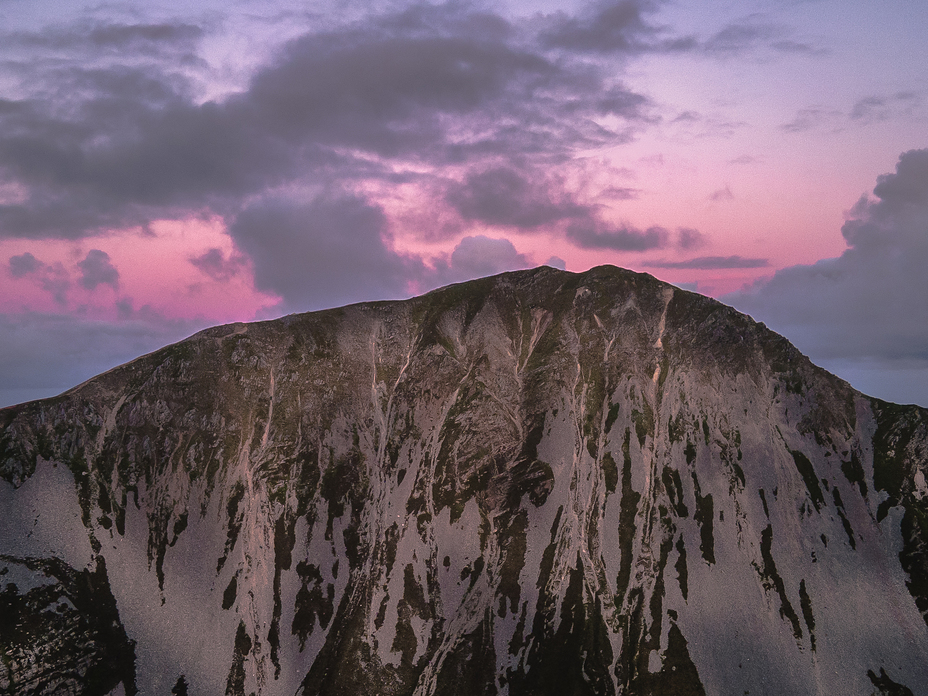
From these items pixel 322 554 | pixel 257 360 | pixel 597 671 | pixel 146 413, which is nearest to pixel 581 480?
pixel 597 671

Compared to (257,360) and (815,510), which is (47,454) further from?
(815,510)

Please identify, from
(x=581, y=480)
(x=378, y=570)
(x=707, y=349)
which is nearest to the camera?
(x=378, y=570)

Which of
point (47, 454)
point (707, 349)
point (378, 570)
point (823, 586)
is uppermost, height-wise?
point (707, 349)

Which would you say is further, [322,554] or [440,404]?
[440,404]

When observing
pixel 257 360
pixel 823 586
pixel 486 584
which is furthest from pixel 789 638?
pixel 257 360

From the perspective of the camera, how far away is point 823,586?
148m

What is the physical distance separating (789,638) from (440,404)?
105 m

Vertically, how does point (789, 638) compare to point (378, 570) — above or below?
below

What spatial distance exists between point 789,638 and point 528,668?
56162 mm

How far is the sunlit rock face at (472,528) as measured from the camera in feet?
454

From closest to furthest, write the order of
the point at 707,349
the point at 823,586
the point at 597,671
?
the point at 597,671 < the point at 823,586 < the point at 707,349

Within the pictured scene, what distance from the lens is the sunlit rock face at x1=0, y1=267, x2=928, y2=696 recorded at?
5443 inches

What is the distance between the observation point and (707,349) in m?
192

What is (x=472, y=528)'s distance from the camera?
552 feet
